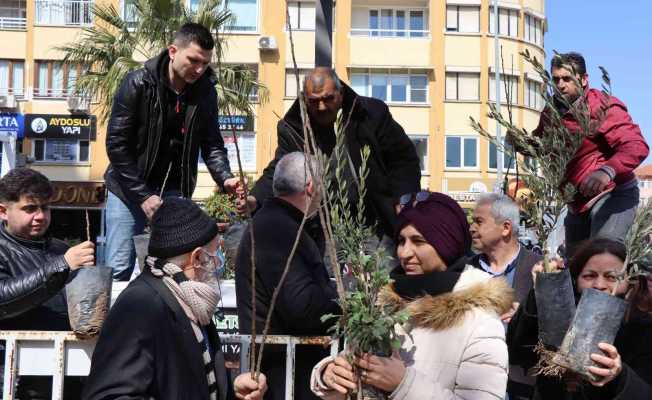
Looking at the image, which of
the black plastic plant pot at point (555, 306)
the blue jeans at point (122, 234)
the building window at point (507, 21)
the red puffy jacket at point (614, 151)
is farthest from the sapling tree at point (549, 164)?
the building window at point (507, 21)

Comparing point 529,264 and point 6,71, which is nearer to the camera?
point 529,264

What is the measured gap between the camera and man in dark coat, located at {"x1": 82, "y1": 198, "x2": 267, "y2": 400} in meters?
3.00

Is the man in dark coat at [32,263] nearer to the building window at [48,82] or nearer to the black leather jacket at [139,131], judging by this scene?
the black leather jacket at [139,131]

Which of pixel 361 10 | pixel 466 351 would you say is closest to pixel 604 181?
pixel 466 351

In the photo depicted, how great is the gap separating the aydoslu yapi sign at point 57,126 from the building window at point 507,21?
17363mm

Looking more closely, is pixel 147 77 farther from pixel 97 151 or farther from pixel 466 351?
pixel 97 151

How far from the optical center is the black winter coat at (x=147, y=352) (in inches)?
117

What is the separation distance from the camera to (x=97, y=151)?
38.2 m

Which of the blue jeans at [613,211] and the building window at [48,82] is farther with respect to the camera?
the building window at [48,82]

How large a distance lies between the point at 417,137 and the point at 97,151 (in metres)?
13.0

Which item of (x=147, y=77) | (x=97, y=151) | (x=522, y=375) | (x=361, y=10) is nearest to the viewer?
(x=522, y=375)

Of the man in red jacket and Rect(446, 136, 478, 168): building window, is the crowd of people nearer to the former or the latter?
the man in red jacket

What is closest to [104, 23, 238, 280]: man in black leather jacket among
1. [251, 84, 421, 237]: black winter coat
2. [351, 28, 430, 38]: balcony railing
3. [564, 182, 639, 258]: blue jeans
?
[251, 84, 421, 237]: black winter coat

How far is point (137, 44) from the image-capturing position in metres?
21.5
